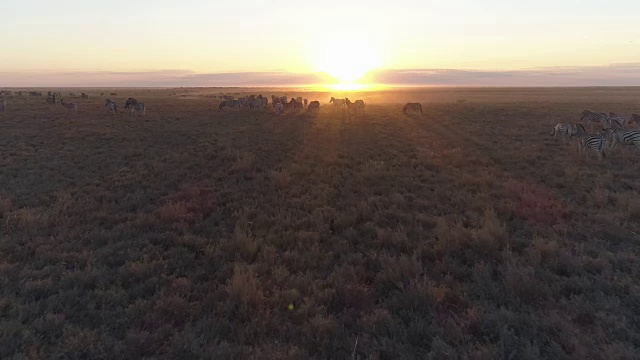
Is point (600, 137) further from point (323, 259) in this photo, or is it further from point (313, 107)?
point (313, 107)

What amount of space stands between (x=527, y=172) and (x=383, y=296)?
35.3 ft

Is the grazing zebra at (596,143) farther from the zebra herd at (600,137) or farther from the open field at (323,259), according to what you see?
the open field at (323,259)

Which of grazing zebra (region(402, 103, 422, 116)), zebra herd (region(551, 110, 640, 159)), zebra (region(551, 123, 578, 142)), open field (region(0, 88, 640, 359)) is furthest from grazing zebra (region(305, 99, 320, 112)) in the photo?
open field (region(0, 88, 640, 359))

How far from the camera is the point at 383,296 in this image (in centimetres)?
622

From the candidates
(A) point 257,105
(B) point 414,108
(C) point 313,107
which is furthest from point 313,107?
(B) point 414,108

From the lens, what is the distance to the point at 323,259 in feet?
24.5

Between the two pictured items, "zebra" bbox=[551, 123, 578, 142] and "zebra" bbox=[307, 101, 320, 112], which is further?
"zebra" bbox=[307, 101, 320, 112]

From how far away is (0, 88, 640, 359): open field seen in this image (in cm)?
503

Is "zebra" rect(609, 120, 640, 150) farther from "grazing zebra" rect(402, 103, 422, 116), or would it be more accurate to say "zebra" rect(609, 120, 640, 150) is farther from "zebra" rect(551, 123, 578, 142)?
"grazing zebra" rect(402, 103, 422, 116)

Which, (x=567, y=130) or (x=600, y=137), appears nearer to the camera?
(x=600, y=137)

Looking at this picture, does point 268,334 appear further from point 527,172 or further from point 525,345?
point 527,172

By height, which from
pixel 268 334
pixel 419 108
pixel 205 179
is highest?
pixel 419 108

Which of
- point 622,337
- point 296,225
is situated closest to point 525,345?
point 622,337

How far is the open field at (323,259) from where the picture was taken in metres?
5.03
